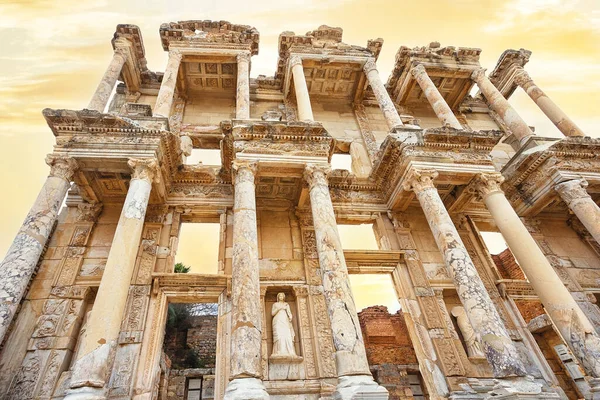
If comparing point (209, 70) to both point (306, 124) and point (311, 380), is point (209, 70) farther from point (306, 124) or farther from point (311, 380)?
point (311, 380)

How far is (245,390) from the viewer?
585 centimetres

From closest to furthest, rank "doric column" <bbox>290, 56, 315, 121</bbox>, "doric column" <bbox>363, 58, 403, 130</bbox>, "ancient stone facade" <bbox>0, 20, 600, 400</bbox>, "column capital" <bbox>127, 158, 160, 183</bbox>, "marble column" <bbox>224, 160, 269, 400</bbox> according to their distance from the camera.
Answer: "marble column" <bbox>224, 160, 269, 400</bbox> < "ancient stone facade" <bbox>0, 20, 600, 400</bbox> < "column capital" <bbox>127, 158, 160, 183</bbox> < "doric column" <bbox>290, 56, 315, 121</bbox> < "doric column" <bbox>363, 58, 403, 130</bbox>

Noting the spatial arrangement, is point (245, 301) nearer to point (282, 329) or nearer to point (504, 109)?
point (282, 329)

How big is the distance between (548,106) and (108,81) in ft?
55.2

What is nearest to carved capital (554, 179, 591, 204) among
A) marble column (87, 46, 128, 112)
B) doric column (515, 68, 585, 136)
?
doric column (515, 68, 585, 136)

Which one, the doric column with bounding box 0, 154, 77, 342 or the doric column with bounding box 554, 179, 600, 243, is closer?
the doric column with bounding box 0, 154, 77, 342

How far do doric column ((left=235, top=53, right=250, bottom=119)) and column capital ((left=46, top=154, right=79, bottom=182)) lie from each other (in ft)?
16.0

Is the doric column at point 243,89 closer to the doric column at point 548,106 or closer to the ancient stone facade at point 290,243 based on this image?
the ancient stone facade at point 290,243

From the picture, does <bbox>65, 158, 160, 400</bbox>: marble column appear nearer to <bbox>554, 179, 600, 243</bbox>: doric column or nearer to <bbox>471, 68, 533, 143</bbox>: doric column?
<bbox>554, 179, 600, 243</bbox>: doric column

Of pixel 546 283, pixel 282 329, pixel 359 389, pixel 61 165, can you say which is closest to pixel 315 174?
pixel 282 329

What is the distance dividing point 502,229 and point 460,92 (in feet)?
30.2

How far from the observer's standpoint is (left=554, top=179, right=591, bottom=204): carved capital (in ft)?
35.0

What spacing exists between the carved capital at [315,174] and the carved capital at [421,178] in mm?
2571

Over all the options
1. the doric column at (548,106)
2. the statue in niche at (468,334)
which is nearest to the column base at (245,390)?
the statue in niche at (468,334)
